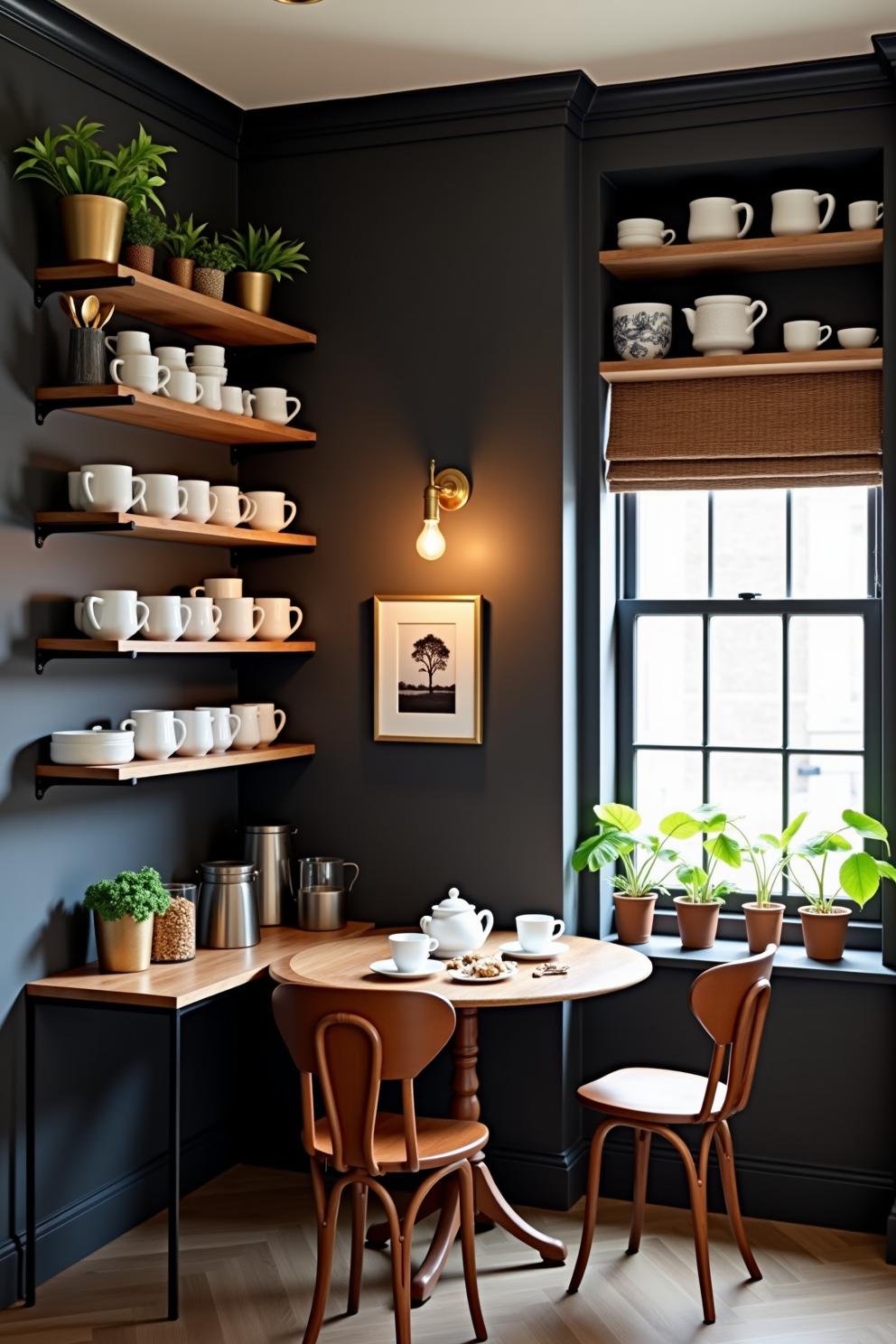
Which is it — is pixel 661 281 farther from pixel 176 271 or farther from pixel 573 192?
pixel 176 271

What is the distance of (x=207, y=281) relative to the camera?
3.45 meters

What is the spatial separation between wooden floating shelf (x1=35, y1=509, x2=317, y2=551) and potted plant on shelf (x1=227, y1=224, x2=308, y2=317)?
0.59 m

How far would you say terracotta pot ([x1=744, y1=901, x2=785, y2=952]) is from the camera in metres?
3.60

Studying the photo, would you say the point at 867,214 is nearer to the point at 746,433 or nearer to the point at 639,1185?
the point at 746,433

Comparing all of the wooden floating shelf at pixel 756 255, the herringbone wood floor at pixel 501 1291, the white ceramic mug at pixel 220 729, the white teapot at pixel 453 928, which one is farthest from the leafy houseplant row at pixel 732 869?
the wooden floating shelf at pixel 756 255

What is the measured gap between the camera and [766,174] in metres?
3.71

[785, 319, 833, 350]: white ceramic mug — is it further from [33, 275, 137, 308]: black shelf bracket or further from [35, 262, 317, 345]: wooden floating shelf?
[33, 275, 137, 308]: black shelf bracket

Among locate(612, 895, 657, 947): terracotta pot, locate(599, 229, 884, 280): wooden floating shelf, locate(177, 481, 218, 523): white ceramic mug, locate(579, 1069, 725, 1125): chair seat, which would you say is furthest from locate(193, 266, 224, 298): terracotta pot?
locate(579, 1069, 725, 1125): chair seat

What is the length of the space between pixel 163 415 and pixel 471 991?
1.51 m

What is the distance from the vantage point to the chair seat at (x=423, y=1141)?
279 centimetres

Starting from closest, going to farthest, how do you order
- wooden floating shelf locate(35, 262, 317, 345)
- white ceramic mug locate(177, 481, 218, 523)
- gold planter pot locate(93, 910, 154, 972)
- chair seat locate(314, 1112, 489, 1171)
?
chair seat locate(314, 1112, 489, 1171) < wooden floating shelf locate(35, 262, 317, 345) < gold planter pot locate(93, 910, 154, 972) < white ceramic mug locate(177, 481, 218, 523)

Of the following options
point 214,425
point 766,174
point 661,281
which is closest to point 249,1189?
point 214,425

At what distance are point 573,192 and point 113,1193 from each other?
279 cm

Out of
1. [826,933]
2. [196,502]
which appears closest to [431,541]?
[196,502]
